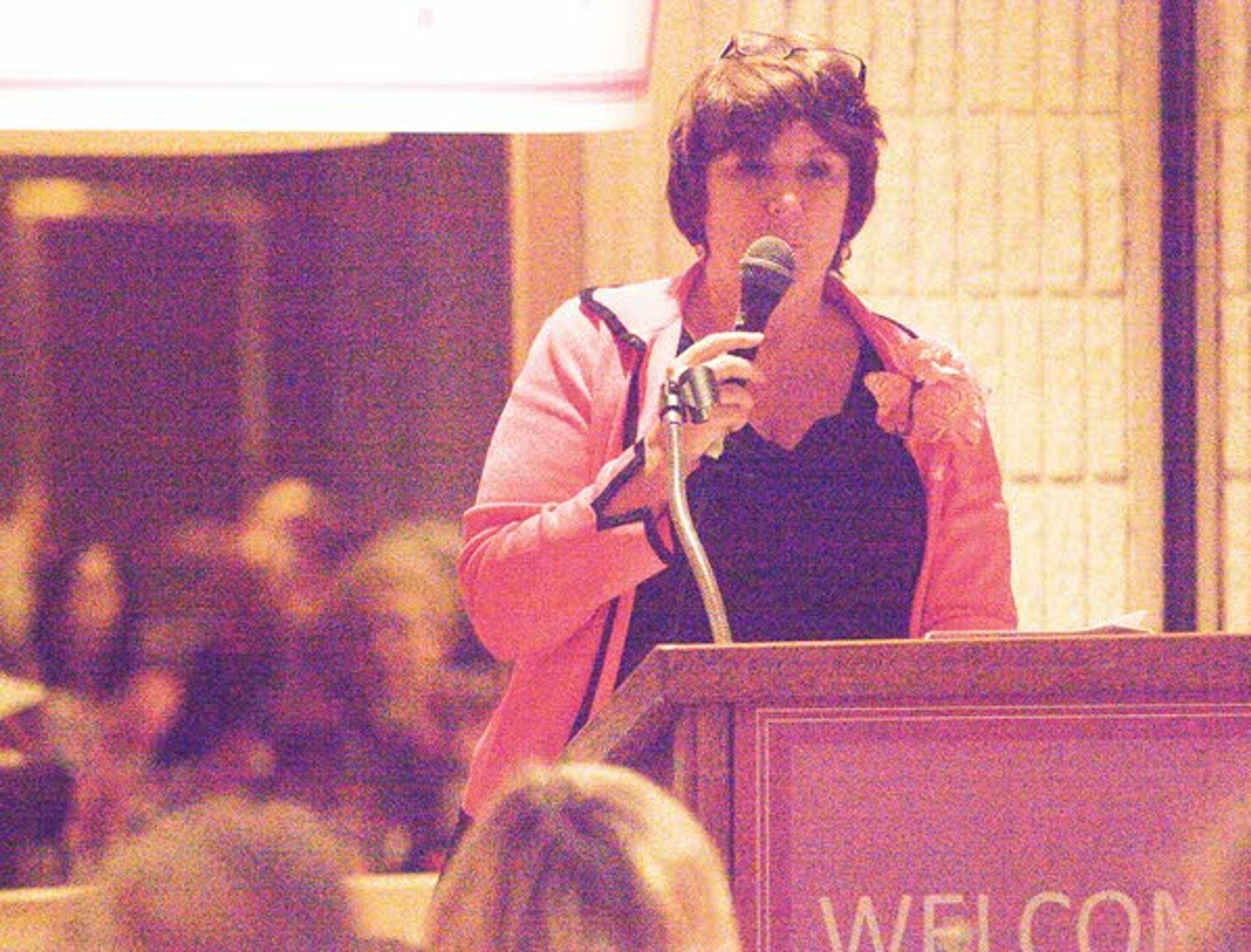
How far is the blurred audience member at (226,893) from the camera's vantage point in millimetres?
1378

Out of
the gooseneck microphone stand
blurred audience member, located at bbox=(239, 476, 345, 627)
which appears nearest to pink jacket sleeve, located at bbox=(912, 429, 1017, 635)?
the gooseneck microphone stand

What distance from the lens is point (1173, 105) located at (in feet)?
15.5

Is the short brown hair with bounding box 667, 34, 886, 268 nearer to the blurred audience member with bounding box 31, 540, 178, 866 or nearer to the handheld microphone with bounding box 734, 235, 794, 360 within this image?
the handheld microphone with bounding box 734, 235, 794, 360

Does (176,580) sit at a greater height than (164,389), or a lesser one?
lesser

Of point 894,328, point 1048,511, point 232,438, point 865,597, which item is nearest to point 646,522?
point 865,597

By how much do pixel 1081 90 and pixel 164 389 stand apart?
2.41 meters

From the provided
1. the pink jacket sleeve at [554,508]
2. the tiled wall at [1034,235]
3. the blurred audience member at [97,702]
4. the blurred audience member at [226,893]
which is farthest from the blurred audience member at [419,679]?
the blurred audience member at [226,893]

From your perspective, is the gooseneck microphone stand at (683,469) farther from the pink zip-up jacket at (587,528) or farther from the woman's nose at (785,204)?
the woman's nose at (785,204)

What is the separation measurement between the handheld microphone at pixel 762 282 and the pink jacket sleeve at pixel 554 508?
0.19 meters

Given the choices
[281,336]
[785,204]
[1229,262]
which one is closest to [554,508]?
[785,204]

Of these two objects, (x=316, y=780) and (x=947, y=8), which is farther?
(x=316, y=780)

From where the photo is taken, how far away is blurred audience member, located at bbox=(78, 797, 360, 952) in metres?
1.38

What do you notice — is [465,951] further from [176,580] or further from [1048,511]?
[176,580]

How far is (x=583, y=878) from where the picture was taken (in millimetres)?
1542
